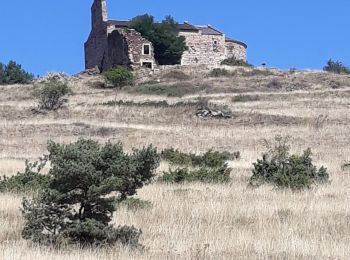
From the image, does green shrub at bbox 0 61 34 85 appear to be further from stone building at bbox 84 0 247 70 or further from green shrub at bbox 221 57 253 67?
green shrub at bbox 221 57 253 67

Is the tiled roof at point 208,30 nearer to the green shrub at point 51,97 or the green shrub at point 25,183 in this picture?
the green shrub at point 51,97

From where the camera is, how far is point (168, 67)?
71.4 m

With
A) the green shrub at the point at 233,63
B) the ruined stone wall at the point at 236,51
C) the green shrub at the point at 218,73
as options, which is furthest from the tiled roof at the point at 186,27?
the green shrub at the point at 218,73

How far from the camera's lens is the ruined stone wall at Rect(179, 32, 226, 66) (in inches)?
3233

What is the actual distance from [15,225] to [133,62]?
64.9m

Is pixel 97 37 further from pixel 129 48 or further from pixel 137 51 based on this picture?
pixel 137 51

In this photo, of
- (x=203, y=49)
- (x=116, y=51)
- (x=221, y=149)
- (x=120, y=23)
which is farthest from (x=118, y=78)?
(x=221, y=149)

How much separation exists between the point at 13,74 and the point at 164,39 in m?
20.6

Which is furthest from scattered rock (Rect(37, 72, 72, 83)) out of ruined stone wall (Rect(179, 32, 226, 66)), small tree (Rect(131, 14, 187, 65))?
ruined stone wall (Rect(179, 32, 226, 66))

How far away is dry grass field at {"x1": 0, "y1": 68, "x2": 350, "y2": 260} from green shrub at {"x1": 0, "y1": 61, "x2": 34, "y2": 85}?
609 inches

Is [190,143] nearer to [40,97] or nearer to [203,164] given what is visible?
[203,164]

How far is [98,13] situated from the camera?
84.4 meters

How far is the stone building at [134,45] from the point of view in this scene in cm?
7369

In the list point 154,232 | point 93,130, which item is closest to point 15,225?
point 154,232
